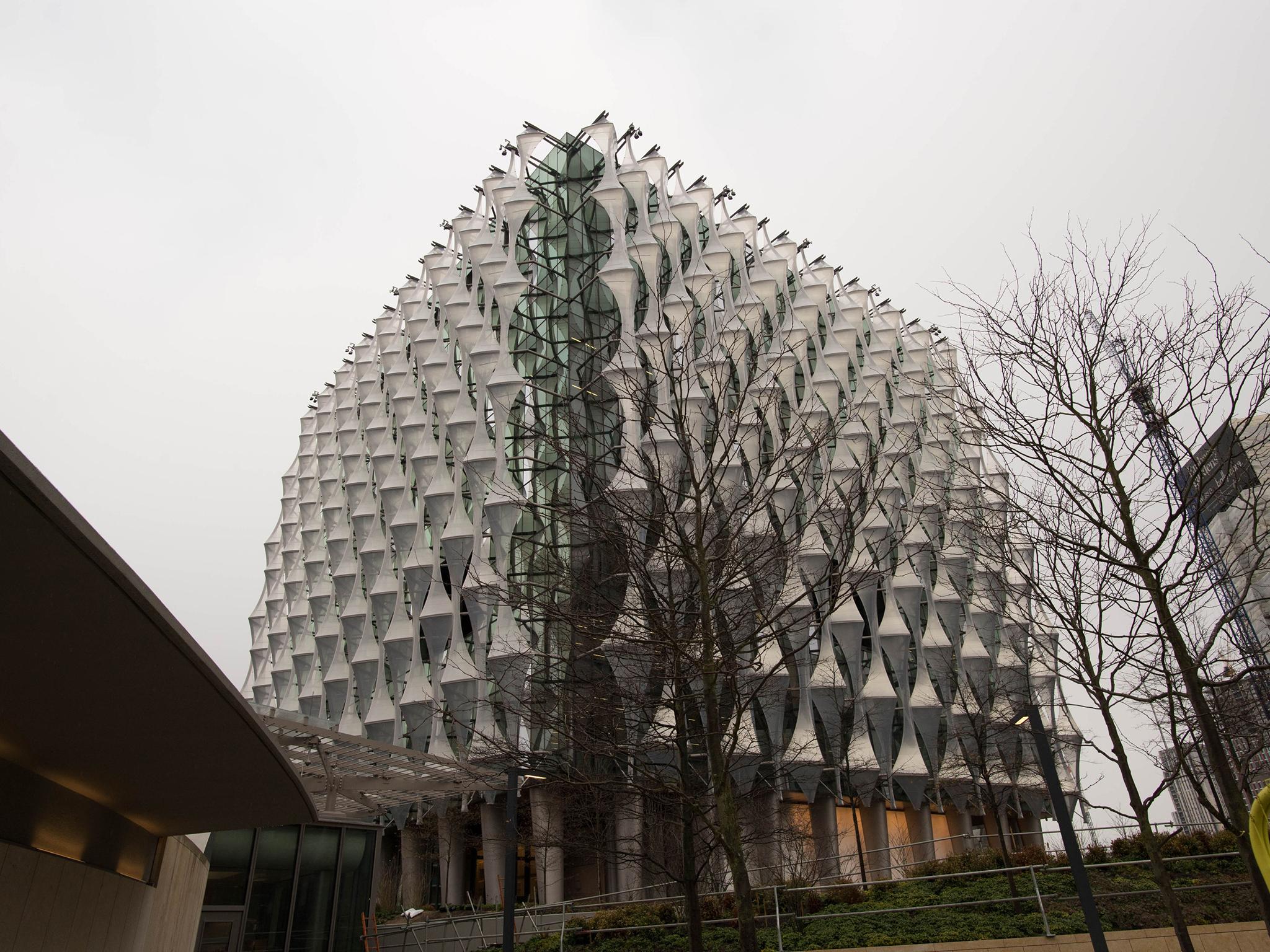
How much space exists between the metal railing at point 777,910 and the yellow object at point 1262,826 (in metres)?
9.76

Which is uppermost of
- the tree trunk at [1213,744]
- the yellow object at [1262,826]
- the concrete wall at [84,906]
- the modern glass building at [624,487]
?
the modern glass building at [624,487]

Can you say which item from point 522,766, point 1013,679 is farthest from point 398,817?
point 522,766

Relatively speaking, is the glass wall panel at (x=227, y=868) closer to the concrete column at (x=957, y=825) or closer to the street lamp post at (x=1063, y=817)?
the street lamp post at (x=1063, y=817)

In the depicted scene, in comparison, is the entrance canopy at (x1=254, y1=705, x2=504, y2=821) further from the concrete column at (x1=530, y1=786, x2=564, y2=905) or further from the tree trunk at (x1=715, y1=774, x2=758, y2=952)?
the concrete column at (x1=530, y1=786, x2=564, y2=905)

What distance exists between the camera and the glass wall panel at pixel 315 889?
693 inches

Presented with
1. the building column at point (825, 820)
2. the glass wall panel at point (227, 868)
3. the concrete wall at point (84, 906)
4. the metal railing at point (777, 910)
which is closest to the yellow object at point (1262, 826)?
the concrete wall at point (84, 906)

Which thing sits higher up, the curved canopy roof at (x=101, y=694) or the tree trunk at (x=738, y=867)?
the curved canopy roof at (x=101, y=694)

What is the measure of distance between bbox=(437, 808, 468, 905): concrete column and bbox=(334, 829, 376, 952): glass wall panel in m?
15.9

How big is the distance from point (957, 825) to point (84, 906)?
151 ft

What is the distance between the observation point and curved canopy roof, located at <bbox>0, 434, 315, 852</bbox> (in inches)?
145

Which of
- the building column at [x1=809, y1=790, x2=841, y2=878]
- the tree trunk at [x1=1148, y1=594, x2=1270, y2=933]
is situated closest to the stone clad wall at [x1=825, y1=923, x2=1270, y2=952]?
the tree trunk at [x1=1148, y1=594, x2=1270, y2=933]

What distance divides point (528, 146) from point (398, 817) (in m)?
30.1

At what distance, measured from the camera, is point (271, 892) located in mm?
17047

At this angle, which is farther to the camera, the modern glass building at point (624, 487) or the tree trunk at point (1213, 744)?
the modern glass building at point (624, 487)
